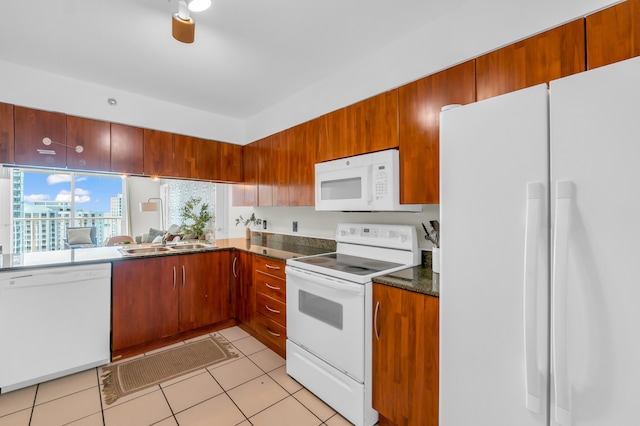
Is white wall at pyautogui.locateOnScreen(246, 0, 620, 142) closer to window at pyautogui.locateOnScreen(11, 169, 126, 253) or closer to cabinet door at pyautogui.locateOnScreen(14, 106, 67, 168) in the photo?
cabinet door at pyautogui.locateOnScreen(14, 106, 67, 168)

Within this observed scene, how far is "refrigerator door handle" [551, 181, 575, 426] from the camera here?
2.93 ft

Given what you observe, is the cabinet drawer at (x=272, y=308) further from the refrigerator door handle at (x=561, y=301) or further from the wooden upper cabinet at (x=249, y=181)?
the refrigerator door handle at (x=561, y=301)

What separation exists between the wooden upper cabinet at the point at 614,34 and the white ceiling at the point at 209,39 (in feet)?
2.28

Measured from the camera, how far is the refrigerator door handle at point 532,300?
957 millimetres

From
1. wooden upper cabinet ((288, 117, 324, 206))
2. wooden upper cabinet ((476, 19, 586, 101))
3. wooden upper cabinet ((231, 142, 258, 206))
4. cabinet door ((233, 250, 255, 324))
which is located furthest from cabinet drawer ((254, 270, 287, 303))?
wooden upper cabinet ((476, 19, 586, 101))

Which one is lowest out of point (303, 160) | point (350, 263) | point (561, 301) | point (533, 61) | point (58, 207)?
point (350, 263)

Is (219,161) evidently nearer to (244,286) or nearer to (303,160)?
(303,160)

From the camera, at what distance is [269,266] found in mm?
2643

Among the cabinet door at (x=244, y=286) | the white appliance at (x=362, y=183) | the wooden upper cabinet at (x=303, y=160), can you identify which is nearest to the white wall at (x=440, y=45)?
the wooden upper cabinet at (x=303, y=160)

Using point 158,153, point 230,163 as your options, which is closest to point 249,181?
point 230,163

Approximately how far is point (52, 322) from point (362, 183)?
257 cm

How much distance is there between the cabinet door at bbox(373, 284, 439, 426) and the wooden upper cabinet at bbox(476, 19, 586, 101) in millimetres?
1162

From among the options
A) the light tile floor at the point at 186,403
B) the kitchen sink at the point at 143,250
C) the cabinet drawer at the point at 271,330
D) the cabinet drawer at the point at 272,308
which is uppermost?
the kitchen sink at the point at 143,250

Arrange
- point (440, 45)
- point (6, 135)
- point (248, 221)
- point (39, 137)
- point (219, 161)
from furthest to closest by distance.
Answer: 1. point (248, 221)
2. point (219, 161)
3. point (39, 137)
4. point (6, 135)
5. point (440, 45)
